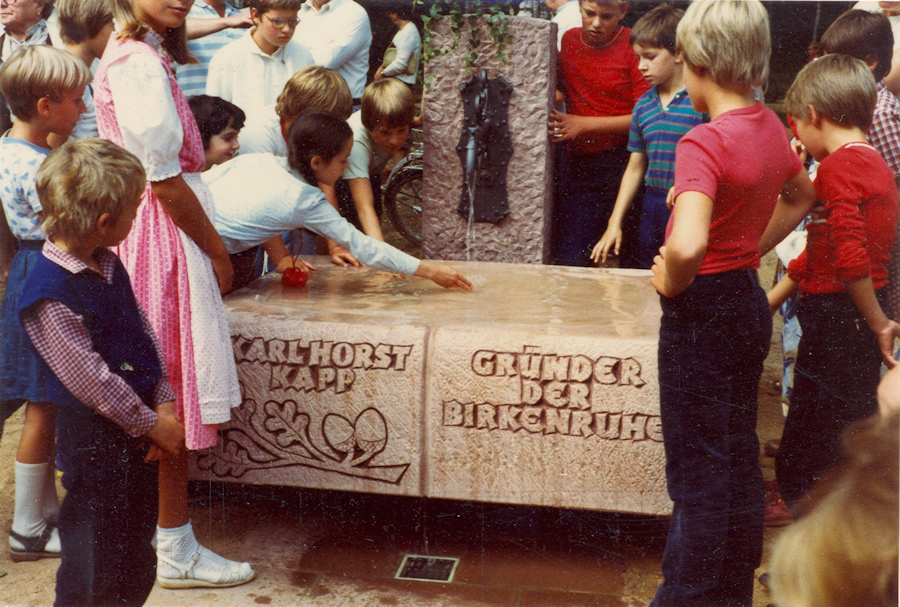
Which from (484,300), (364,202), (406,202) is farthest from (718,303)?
(406,202)

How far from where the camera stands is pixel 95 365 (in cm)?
192

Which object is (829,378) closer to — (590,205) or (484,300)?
(484,300)

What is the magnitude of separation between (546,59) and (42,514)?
266cm

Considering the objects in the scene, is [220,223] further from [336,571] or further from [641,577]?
[641,577]

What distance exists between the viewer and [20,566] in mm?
2795

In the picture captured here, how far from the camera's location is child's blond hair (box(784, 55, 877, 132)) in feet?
7.85

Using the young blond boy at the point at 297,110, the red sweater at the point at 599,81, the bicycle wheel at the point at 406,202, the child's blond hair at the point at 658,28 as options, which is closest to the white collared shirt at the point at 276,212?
the young blond boy at the point at 297,110

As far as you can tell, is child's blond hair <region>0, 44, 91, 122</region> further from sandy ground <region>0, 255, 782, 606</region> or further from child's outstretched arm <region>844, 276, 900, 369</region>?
child's outstretched arm <region>844, 276, 900, 369</region>

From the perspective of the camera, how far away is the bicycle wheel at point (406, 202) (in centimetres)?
662

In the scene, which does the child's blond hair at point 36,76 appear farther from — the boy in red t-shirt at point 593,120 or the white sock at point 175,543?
the boy in red t-shirt at point 593,120

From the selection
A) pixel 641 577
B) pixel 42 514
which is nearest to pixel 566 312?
pixel 641 577

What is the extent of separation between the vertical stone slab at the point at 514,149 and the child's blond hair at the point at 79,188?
2.26 meters

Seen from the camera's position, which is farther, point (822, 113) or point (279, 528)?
point (279, 528)

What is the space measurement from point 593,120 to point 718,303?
2185 millimetres
